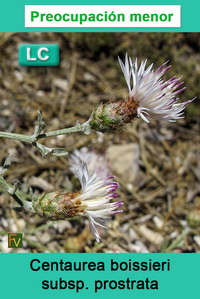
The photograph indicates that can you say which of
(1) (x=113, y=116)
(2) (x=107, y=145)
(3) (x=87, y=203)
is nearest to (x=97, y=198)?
(3) (x=87, y=203)
